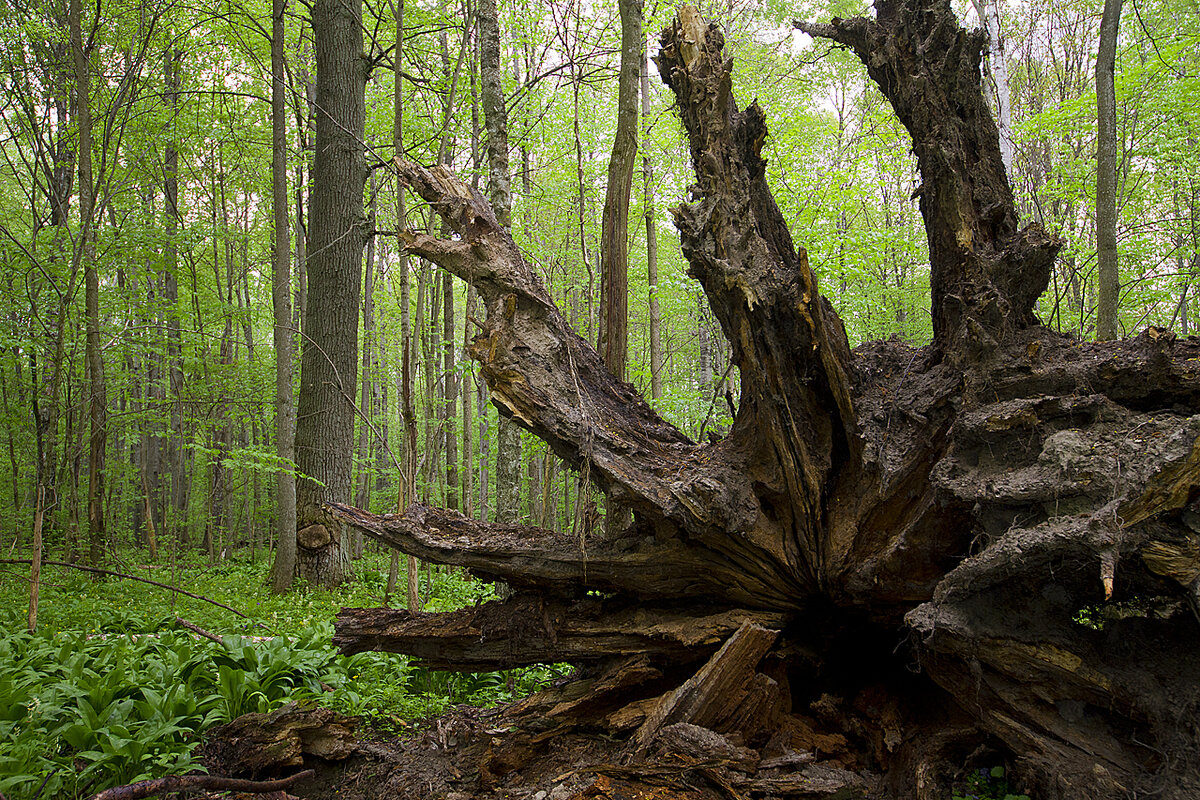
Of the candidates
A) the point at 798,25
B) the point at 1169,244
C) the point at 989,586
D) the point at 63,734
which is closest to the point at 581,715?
the point at 989,586

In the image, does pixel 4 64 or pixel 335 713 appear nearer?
pixel 335 713

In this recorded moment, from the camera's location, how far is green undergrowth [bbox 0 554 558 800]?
10.8 feet

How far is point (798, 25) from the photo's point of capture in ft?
13.8

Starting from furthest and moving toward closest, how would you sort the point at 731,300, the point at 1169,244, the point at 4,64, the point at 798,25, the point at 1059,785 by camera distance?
the point at 1169,244 → the point at 4,64 → the point at 798,25 → the point at 731,300 → the point at 1059,785

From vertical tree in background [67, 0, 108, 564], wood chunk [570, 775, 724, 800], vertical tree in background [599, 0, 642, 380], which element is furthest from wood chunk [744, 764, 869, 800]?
vertical tree in background [67, 0, 108, 564]

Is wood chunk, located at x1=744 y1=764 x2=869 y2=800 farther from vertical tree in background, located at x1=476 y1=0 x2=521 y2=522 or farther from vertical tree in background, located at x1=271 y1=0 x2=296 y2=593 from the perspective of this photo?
vertical tree in background, located at x1=271 y1=0 x2=296 y2=593

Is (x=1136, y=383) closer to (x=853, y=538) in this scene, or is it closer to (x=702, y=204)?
(x=853, y=538)

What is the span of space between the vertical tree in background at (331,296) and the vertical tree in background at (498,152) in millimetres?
2470

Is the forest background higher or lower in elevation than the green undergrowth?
higher

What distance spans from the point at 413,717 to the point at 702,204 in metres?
3.82

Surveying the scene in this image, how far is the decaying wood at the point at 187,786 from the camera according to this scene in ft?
9.36

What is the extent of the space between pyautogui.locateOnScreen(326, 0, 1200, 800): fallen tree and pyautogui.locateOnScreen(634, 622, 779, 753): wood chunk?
14 mm

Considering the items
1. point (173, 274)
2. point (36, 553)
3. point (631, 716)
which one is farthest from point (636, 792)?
point (173, 274)

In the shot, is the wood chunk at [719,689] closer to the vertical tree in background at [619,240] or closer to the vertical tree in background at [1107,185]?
the vertical tree in background at [619,240]
